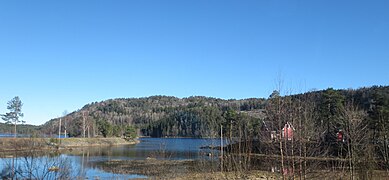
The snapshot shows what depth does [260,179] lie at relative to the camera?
2059 centimetres

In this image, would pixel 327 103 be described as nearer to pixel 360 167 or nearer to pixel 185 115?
pixel 360 167

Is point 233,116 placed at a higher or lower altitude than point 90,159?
higher

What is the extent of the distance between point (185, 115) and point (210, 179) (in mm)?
170092

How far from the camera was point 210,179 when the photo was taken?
20.1 meters

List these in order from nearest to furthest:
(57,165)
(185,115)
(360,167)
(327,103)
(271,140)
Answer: (271,140) → (360,167) → (57,165) → (327,103) → (185,115)

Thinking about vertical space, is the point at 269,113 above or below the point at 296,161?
above

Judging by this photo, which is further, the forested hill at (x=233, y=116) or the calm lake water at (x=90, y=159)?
the forested hill at (x=233, y=116)

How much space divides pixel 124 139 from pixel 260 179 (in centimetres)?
9509

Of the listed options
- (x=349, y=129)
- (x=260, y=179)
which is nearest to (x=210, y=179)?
(x=260, y=179)

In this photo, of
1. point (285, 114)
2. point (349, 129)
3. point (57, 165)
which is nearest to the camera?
point (285, 114)

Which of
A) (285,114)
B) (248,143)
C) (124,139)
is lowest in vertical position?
(124,139)

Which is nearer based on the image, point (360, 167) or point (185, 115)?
point (360, 167)

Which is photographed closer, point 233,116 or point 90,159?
point 90,159

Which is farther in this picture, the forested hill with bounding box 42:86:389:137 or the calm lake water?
the forested hill with bounding box 42:86:389:137
